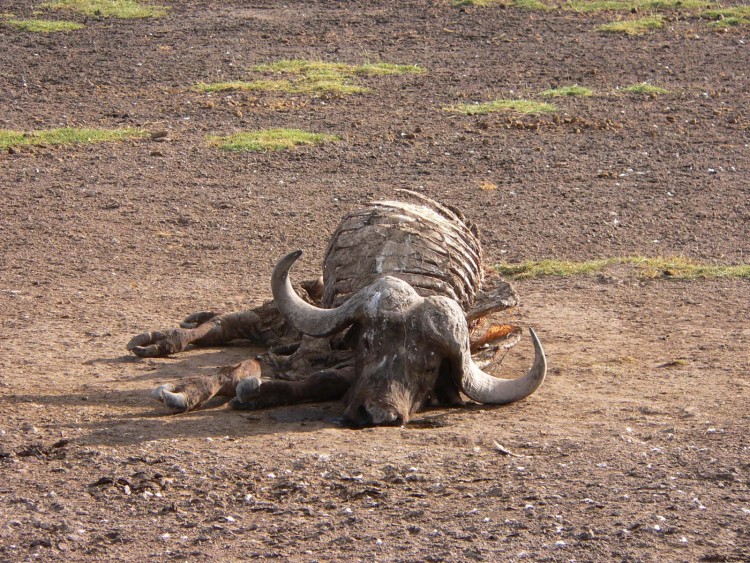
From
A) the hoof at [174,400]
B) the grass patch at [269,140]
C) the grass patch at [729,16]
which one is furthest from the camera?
the grass patch at [729,16]

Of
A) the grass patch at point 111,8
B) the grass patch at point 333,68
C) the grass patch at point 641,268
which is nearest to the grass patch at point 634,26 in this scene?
the grass patch at point 333,68

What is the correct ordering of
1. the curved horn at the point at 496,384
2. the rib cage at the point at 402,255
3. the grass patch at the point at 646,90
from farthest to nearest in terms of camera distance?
the grass patch at the point at 646,90 → the rib cage at the point at 402,255 → the curved horn at the point at 496,384

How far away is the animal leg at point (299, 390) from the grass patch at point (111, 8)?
14305 millimetres

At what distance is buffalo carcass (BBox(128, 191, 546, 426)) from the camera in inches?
259

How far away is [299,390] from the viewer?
6.75 meters

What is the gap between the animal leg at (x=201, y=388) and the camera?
6.52 m

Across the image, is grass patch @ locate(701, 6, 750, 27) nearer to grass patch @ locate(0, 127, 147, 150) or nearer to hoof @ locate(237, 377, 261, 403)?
grass patch @ locate(0, 127, 147, 150)

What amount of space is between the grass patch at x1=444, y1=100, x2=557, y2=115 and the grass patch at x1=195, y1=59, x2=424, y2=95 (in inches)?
57.7

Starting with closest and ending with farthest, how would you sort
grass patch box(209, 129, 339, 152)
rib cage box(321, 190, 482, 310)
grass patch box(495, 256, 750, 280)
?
rib cage box(321, 190, 482, 310) → grass patch box(495, 256, 750, 280) → grass patch box(209, 129, 339, 152)

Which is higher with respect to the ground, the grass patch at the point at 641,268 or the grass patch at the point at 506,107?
the grass patch at the point at 506,107

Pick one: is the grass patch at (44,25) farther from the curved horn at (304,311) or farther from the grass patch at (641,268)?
the curved horn at (304,311)

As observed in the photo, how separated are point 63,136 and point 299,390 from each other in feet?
25.6

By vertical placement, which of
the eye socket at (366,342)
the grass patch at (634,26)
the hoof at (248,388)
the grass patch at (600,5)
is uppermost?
the grass patch at (600,5)

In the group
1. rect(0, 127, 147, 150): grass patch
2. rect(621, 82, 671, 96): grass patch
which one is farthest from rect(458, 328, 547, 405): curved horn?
rect(621, 82, 671, 96): grass patch
